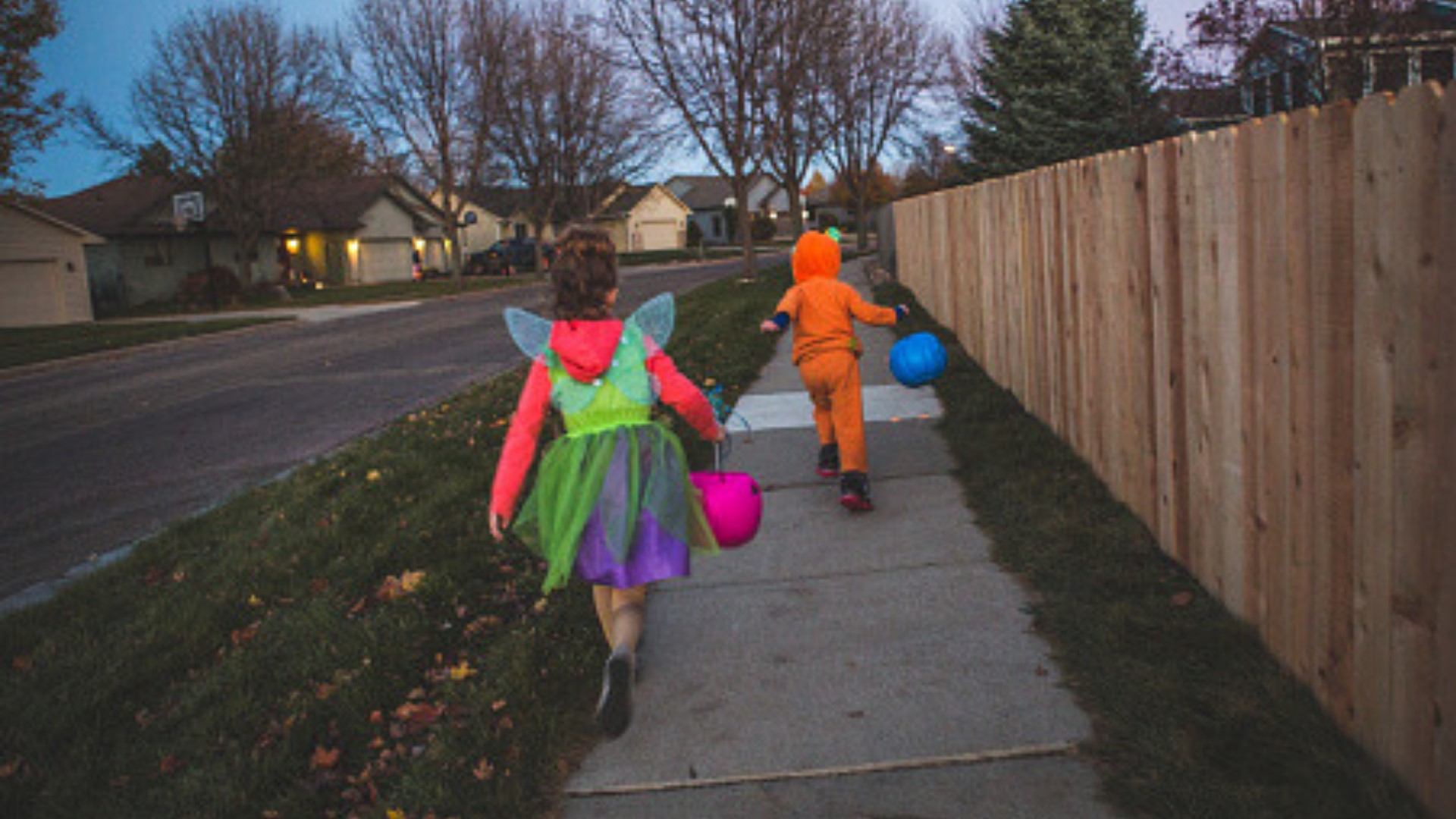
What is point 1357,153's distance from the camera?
2.66 metres

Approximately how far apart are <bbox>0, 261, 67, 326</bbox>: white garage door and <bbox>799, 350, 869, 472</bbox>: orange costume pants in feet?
117

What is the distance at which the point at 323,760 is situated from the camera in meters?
3.47

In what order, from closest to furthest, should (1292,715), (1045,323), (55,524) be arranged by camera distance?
(1292,715) → (1045,323) → (55,524)

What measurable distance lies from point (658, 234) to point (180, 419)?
75.1m

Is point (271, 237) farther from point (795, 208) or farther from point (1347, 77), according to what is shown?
point (1347, 77)

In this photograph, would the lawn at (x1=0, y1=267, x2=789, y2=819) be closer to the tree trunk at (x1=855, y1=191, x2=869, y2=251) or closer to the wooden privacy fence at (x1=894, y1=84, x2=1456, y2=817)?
the wooden privacy fence at (x1=894, y1=84, x2=1456, y2=817)

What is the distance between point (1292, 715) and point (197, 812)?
122 inches

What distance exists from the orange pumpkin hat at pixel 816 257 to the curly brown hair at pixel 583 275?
8.14 ft

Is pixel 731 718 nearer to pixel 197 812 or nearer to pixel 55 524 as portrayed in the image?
pixel 197 812

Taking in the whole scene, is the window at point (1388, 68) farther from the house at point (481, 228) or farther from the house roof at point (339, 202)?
the house at point (481, 228)

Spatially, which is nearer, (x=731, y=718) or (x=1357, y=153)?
(x=1357, y=153)

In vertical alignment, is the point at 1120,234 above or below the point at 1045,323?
above

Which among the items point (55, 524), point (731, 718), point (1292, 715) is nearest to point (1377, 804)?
point (1292, 715)

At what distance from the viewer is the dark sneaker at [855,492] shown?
18.8ft
